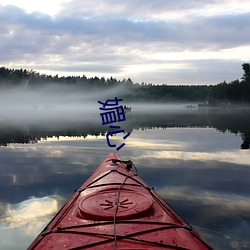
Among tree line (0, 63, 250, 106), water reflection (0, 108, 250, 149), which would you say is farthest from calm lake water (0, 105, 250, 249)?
tree line (0, 63, 250, 106)

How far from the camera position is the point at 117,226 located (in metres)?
4.63

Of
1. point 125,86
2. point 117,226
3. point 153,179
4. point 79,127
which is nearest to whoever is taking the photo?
point 117,226

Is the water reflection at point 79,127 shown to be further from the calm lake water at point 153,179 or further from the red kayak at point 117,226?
the red kayak at point 117,226

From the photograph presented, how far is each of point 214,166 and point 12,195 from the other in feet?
25.8

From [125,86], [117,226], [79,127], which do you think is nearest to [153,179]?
[117,226]

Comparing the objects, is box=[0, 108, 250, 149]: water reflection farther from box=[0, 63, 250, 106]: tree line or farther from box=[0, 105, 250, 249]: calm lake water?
box=[0, 63, 250, 106]: tree line

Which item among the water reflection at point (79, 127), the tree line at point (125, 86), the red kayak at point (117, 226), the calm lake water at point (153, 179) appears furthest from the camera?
the tree line at point (125, 86)

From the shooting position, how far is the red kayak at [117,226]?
165 inches

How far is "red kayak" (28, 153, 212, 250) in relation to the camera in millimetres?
4184

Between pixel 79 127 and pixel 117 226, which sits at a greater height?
pixel 117 226

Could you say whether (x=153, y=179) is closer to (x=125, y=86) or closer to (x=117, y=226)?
(x=117, y=226)

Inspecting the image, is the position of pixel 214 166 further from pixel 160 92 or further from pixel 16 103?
pixel 160 92

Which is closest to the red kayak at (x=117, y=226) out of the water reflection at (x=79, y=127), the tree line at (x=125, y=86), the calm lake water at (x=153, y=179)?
the calm lake water at (x=153, y=179)

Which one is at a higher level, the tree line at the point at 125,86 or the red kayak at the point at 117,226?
the tree line at the point at 125,86
